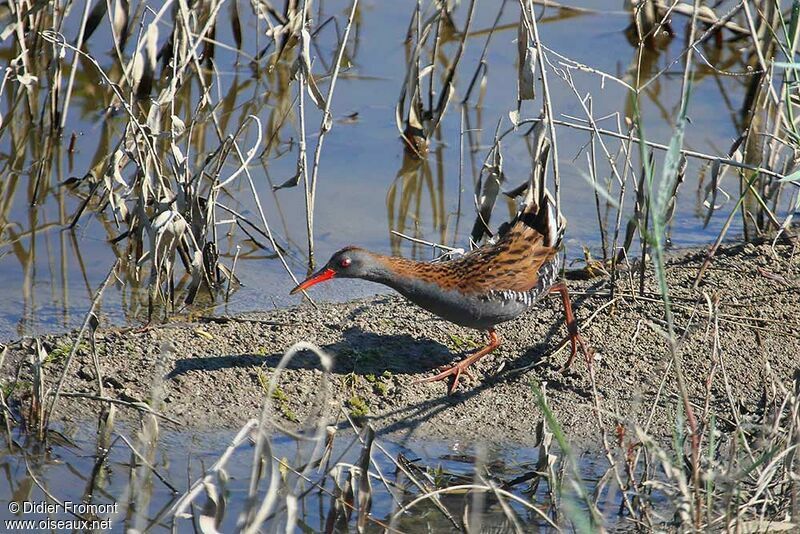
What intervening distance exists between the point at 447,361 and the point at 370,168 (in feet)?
8.44

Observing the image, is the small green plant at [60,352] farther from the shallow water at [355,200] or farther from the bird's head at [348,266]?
the bird's head at [348,266]

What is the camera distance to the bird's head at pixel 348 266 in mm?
5586

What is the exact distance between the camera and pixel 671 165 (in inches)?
131

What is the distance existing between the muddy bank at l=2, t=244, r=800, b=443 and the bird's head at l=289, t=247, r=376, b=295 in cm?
27

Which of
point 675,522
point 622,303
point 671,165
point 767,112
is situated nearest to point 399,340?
point 622,303

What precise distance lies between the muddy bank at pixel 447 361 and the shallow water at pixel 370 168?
64 cm

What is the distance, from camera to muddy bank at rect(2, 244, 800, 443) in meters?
5.19

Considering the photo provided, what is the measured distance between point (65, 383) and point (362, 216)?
2.69 m

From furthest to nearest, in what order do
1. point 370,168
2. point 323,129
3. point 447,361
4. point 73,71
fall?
1. point 370,168
2. point 73,71
3. point 323,129
4. point 447,361

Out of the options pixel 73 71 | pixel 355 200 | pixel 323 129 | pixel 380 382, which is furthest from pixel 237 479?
pixel 73 71

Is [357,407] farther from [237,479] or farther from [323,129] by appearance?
[323,129]

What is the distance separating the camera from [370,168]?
794cm

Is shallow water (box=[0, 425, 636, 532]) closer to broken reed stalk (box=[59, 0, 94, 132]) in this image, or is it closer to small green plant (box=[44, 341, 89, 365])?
small green plant (box=[44, 341, 89, 365])

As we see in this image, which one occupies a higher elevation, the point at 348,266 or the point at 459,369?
the point at 348,266
